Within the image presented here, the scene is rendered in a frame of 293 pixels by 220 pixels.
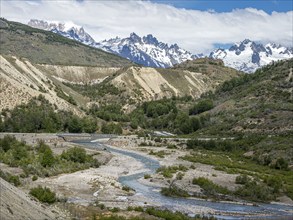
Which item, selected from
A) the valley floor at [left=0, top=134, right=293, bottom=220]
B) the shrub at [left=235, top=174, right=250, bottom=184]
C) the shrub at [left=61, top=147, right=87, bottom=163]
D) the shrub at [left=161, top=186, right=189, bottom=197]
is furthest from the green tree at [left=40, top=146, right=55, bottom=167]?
the shrub at [left=235, top=174, right=250, bottom=184]

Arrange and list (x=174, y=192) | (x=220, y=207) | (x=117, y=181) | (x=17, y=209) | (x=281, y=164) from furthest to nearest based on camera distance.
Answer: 1. (x=281, y=164)
2. (x=117, y=181)
3. (x=174, y=192)
4. (x=220, y=207)
5. (x=17, y=209)

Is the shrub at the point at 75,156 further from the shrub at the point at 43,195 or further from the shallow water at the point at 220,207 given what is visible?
the shrub at the point at 43,195

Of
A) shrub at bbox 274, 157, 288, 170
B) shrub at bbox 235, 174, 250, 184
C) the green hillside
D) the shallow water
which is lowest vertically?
the shallow water

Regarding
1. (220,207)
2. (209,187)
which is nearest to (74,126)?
(209,187)

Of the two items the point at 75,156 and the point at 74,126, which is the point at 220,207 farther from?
the point at 74,126

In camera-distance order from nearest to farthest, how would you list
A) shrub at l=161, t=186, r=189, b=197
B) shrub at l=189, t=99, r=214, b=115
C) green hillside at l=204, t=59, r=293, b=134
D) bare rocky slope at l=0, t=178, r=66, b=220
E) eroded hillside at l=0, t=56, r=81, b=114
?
bare rocky slope at l=0, t=178, r=66, b=220 → shrub at l=161, t=186, r=189, b=197 → green hillside at l=204, t=59, r=293, b=134 → eroded hillside at l=0, t=56, r=81, b=114 → shrub at l=189, t=99, r=214, b=115

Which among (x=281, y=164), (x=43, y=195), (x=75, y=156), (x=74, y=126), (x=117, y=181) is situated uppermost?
(x=74, y=126)

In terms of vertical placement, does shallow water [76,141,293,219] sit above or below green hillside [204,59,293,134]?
below

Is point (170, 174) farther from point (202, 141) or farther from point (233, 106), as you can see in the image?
point (233, 106)

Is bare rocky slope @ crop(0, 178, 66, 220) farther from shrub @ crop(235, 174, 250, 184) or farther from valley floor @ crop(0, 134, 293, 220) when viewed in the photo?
shrub @ crop(235, 174, 250, 184)

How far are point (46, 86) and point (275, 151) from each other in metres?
102

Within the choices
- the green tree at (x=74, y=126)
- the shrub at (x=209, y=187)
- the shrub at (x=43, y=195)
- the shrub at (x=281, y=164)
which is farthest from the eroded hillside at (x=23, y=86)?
the shrub at (x=43, y=195)

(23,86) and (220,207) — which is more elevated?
(23,86)

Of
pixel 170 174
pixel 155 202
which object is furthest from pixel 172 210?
pixel 170 174
